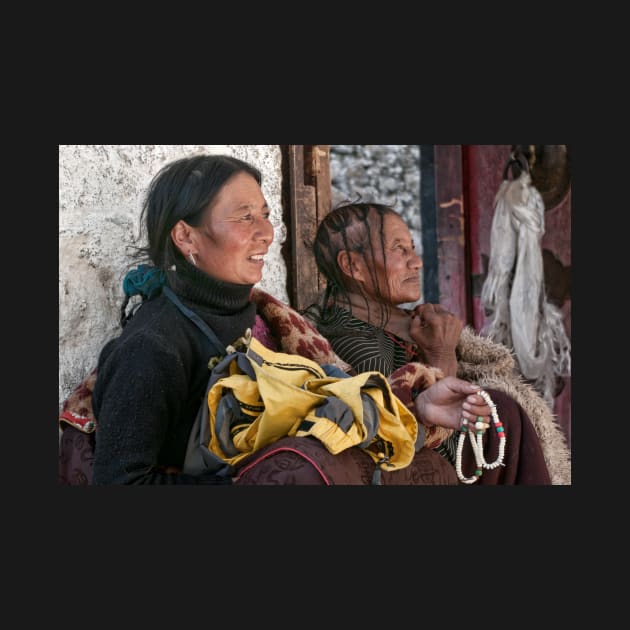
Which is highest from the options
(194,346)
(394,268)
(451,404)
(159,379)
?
(394,268)

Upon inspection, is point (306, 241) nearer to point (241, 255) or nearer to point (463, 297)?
point (241, 255)

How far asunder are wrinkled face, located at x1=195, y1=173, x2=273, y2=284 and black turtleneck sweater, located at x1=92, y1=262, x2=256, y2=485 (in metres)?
0.06

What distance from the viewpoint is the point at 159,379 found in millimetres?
5227

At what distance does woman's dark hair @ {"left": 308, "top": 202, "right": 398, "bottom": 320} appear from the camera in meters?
5.79

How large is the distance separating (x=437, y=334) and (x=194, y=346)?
1202 mm

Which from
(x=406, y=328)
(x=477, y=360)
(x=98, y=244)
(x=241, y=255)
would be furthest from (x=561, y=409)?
(x=98, y=244)

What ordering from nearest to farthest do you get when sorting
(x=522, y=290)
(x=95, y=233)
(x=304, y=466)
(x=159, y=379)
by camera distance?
(x=304, y=466) → (x=159, y=379) → (x=95, y=233) → (x=522, y=290)

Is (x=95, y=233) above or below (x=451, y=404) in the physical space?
above

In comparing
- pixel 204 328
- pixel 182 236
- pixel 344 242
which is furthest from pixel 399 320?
pixel 182 236

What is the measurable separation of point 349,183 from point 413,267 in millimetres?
515

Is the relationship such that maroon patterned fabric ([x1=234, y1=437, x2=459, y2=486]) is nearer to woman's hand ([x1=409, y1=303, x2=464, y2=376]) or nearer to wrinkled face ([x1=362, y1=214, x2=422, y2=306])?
woman's hand ([x1=409, y1=303, x2=464, y2=376])

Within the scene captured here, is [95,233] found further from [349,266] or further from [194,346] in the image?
[349,266]

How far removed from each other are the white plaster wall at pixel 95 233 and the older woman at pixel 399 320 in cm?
71

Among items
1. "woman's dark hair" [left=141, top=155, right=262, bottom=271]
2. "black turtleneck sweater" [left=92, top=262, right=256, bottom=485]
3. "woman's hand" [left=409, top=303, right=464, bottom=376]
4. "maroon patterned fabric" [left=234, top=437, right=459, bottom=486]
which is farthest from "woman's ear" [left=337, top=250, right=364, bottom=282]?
"maroon patterned fabric" [left=234, top=437, right=459, bottom=486]
